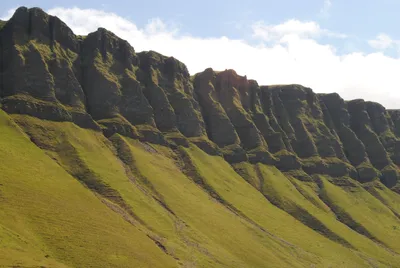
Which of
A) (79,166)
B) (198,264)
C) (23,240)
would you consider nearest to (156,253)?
(198,264)

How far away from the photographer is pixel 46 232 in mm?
132250

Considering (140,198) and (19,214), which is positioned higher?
(140,198)

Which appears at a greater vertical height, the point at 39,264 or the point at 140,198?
the point at 140,198

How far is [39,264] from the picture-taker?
10906 cm

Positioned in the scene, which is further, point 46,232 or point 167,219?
point 167,219

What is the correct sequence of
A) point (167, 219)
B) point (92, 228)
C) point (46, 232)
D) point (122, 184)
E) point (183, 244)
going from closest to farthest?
1. point (46, 232)
2. point (92, 228)
3. point (183, 244)
4. point (167, 219)
5. point (122, 184)

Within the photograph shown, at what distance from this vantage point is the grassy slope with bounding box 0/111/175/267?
122 m

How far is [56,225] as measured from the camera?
454ft

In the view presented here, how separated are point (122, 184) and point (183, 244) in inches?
1728

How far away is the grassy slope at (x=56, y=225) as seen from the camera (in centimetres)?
12250

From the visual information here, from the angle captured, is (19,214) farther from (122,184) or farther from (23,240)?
(122,184)

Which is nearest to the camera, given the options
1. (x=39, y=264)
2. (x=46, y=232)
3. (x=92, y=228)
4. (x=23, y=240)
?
(x=39, y=264)

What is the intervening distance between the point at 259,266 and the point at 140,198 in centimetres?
5596

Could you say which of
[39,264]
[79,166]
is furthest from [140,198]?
[39,264]
